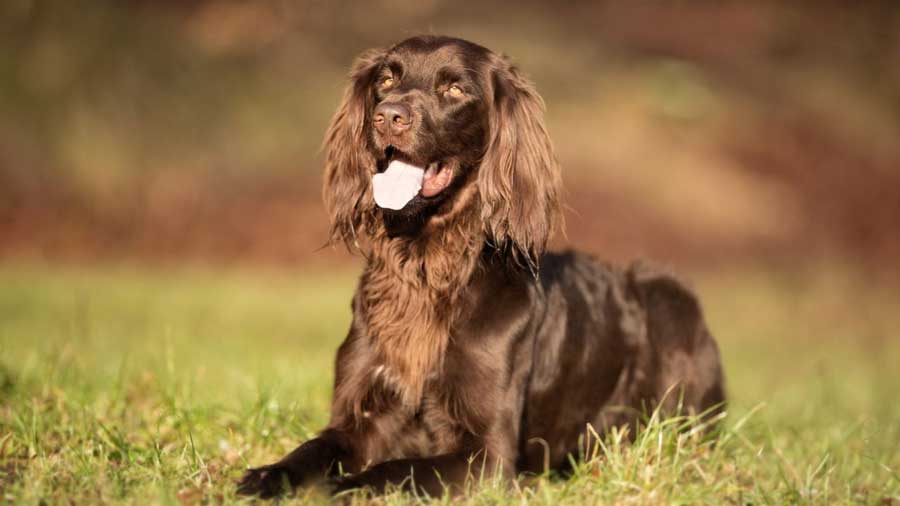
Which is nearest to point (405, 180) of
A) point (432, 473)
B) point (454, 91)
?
point (454, 91)

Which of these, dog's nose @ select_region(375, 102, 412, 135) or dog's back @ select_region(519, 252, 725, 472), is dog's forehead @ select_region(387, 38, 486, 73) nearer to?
dog's nose @ select_region(375, 102, 412, 135)

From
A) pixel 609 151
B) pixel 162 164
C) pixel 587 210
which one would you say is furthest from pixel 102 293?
pixel 609 151

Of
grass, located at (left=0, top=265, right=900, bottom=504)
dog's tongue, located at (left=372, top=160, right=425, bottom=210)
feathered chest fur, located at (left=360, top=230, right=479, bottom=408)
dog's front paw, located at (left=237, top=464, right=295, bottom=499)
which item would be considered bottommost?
grass, located at (left=0, top=265, right=900, bottom=504)

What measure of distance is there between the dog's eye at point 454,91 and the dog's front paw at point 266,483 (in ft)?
5.01

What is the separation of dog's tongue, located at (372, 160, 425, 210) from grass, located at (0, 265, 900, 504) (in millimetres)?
1048

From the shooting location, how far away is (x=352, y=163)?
4.02 metres

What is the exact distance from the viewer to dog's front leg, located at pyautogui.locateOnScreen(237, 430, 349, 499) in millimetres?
3047

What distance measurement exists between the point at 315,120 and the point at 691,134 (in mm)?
7125

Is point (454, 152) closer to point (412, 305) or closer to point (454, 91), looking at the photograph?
point (454, 91)

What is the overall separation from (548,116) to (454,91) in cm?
1465

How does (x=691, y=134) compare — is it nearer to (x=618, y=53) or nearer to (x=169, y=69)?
(x=618, y=53)

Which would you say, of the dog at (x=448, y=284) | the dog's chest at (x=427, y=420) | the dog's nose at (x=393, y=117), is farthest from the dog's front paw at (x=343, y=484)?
the dog's nose at (x=393, y=117)

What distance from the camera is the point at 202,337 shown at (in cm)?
849

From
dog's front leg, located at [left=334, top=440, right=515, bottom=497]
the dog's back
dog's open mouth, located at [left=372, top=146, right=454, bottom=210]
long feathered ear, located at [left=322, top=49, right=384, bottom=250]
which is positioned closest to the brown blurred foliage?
the dog's back
